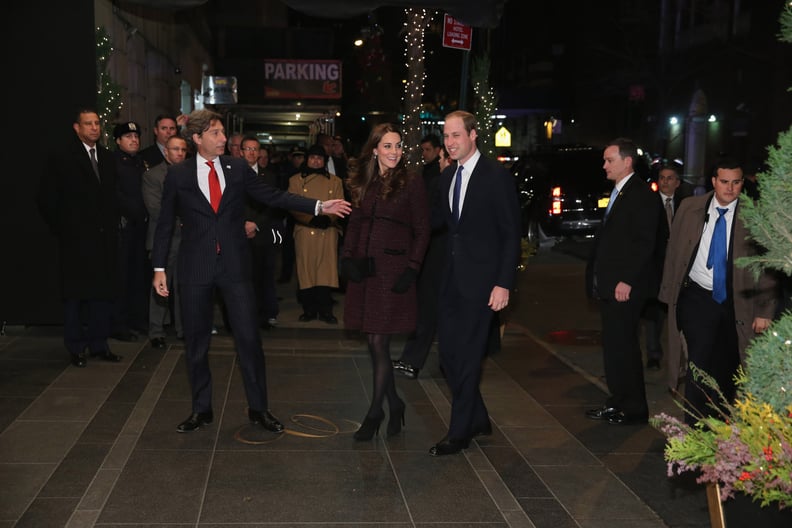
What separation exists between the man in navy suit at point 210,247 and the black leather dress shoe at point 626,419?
2.48 m

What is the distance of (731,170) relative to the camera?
6137 mm

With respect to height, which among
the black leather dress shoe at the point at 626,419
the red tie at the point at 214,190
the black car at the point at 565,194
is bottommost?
the black leather dress shoe at the point at 626,419

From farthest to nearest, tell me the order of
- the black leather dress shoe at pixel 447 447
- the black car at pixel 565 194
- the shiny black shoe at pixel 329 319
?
the black car at pixel 565 194 < the shiny black shoe at pixel 329 319 < the black leather dress shoe at pixel 447 447

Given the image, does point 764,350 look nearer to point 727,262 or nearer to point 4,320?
point 727,262

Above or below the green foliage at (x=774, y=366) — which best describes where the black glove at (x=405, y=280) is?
below

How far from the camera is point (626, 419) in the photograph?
6984 millimetres

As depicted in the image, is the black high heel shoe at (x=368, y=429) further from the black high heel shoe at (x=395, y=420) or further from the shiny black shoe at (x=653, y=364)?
the shiny black shoe at (x=653, y=364)

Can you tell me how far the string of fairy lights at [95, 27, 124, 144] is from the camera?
33.4 feet

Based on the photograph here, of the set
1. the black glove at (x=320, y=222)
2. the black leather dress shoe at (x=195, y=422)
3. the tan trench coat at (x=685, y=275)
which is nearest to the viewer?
the tan trench coat at (x=685, y=275)

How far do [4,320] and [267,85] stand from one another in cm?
1887

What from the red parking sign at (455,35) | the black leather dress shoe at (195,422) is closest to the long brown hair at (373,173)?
the black leather dress shoe at (195,422)

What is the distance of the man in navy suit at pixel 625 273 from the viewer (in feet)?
22.4

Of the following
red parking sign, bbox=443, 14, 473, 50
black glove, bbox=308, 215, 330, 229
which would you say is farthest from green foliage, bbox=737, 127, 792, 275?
red parking sign, bbox=443, 14, 473, 50

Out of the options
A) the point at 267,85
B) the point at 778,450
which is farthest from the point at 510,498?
the point at 267,85
